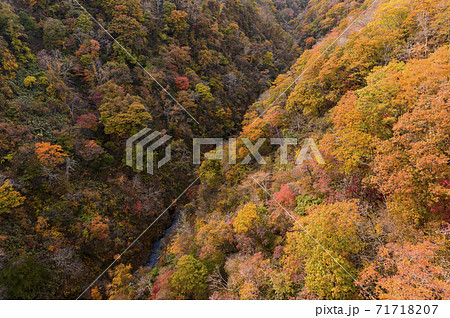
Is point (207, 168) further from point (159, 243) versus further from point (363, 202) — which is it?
point (363, 202)

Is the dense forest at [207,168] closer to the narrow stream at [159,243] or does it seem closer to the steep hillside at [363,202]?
the steep hillside at [363,202]

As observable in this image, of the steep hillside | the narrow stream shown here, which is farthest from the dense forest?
the narrow stream

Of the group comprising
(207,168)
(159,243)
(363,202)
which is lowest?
(159,243)

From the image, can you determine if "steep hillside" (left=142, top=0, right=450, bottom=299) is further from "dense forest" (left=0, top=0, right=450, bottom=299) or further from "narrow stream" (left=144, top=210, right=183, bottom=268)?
"narrow stream" (left=144, top=210, right=183, bottom=268)

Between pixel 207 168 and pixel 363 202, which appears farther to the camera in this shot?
pixel 207 168

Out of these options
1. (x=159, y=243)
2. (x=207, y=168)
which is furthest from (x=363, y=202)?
(x=159, y=243)
